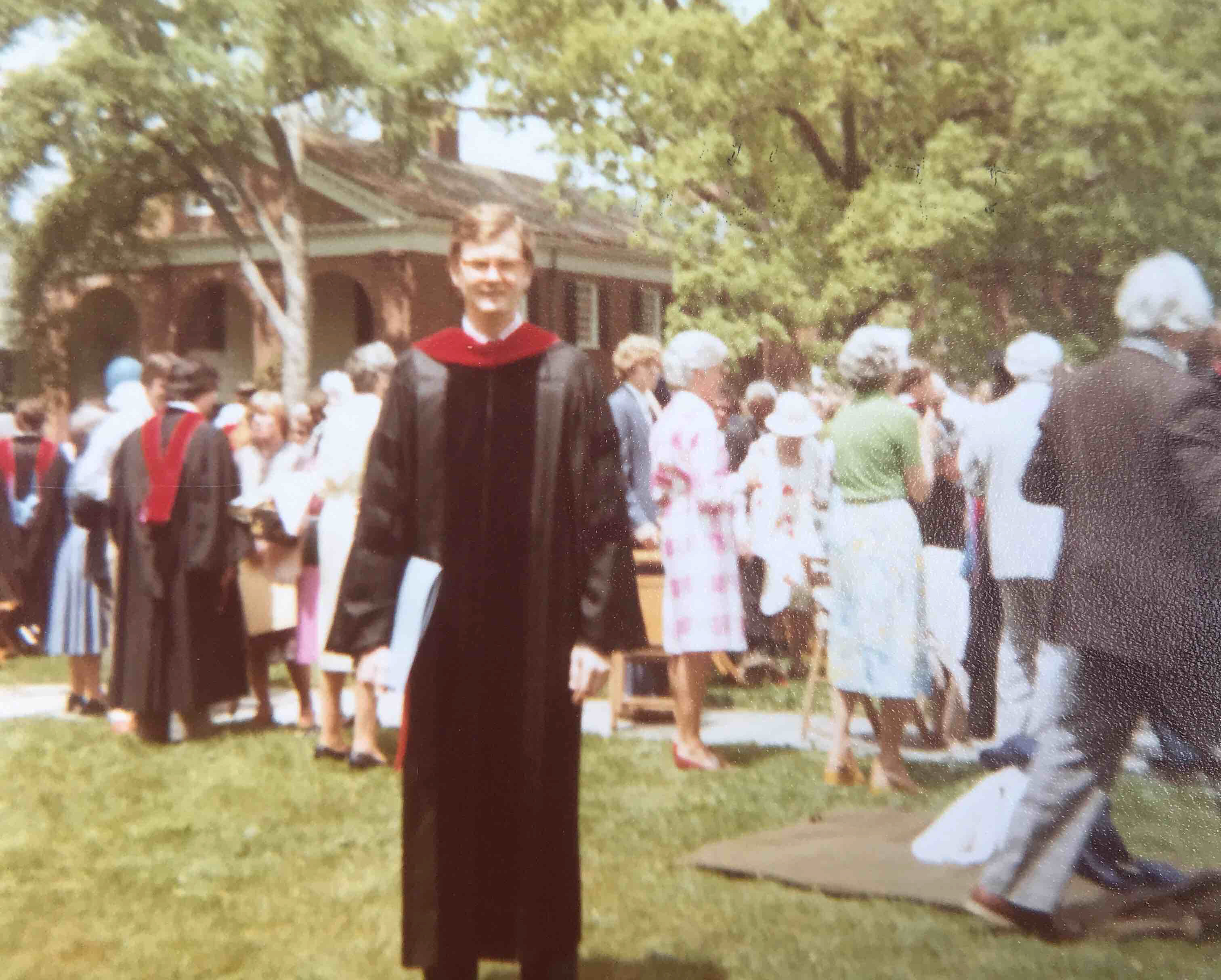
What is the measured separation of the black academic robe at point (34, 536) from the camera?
16.1ft

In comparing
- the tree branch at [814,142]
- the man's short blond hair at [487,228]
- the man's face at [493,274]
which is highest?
the tree branch at [814,142]

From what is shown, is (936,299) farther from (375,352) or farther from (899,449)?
(375,352)

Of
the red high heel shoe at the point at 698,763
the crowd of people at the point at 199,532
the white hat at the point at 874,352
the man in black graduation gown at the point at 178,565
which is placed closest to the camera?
the white hat at the point at 874,352

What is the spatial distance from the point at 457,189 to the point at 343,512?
1299 mm

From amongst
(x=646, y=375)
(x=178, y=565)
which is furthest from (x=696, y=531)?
(x=178, y=565)

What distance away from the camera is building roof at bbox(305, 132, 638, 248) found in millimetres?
3750

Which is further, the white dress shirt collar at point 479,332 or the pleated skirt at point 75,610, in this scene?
the pleated skirt at point 75,610

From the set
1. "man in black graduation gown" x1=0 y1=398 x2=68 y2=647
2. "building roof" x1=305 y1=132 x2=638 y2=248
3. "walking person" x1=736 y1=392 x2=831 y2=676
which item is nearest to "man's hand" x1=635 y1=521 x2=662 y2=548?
"walking person" x1=736 y1=392 x2=831 y2=676

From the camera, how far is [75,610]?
219 inches

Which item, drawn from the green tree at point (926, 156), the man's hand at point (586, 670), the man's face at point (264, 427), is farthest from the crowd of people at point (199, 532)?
the man's hand at point (586, 670)

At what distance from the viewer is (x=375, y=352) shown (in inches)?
161

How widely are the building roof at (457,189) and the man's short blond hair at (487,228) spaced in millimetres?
687

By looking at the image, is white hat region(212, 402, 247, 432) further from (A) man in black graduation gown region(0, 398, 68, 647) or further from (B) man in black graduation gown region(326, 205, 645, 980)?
(B) man in black graduation gown region(326, 205, 645, 980)

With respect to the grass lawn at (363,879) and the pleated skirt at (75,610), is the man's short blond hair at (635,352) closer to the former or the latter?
the grass lawn at (363,879)
